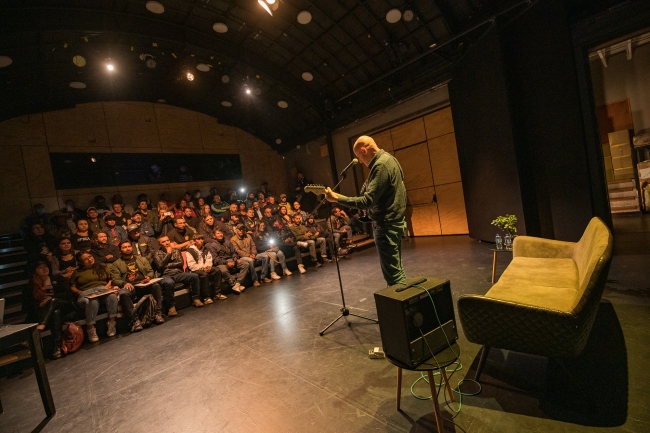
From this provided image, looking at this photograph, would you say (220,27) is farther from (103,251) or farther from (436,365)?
(436,365)

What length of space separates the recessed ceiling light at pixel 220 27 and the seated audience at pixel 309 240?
461 centimetres

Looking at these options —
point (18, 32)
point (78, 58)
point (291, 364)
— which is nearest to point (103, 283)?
point (291, 364)

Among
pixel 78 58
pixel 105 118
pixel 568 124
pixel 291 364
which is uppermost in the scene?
pixel 78 58

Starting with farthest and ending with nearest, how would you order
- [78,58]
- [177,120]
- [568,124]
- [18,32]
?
[177,120]
[78,58]
[18,32]
[568,124]

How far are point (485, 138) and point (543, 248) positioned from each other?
3335mm

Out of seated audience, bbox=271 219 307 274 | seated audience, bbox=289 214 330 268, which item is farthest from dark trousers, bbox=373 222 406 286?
seated audience, bbox=289 214 330 268

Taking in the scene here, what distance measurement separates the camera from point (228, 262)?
548cm

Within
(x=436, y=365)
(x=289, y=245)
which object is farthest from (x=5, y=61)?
(x=436, y=365)

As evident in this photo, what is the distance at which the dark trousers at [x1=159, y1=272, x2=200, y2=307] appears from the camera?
15.1ft

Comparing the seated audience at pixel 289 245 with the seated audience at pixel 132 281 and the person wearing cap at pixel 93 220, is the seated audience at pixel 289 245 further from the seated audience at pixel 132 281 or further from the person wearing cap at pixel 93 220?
the person wearing cap at pixel 93 220

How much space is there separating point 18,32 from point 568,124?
29.4ft

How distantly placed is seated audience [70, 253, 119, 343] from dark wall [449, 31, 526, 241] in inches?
261

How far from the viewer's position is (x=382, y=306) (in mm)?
1578

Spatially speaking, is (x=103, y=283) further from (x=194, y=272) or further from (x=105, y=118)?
(x=105, y=118)
